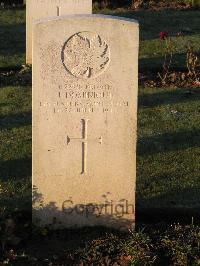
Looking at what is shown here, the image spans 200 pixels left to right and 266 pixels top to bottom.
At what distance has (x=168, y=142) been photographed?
25.4 ft

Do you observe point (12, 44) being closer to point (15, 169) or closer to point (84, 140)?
point (15, 169)

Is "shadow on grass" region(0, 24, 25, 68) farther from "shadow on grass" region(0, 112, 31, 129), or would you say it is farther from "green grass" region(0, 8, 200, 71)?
"shadow on grass" region(0, 112, 31, 129)

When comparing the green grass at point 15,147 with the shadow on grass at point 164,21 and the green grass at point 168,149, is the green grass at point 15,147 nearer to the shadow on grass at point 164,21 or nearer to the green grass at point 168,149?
the green grass at point 168,149

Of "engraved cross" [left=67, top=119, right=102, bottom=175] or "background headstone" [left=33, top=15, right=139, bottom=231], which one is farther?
"engraved cross" [left=67, top=119, right=102, bottom=175]

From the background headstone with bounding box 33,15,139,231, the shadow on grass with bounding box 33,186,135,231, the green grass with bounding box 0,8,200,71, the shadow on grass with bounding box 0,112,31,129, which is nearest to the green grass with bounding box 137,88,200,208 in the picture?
the shadow on grass with bounding box 33,186,135,231

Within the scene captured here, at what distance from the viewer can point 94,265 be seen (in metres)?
4.96

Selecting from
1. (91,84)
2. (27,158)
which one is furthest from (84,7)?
(91,84)

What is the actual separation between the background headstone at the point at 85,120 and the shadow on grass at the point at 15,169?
1.33 m

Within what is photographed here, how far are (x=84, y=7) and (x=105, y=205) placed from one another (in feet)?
15.7

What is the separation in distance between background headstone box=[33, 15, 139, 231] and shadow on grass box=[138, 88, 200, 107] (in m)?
3.82

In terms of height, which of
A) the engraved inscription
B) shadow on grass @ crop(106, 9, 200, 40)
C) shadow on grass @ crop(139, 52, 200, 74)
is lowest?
shadow on grass @ crop(139, 52, 200, 74)

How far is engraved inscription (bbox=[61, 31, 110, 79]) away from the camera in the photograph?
5070mm

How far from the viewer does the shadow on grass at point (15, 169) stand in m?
6.70

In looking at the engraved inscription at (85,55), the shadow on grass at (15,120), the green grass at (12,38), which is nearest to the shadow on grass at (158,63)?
the green grass at (12,38)
